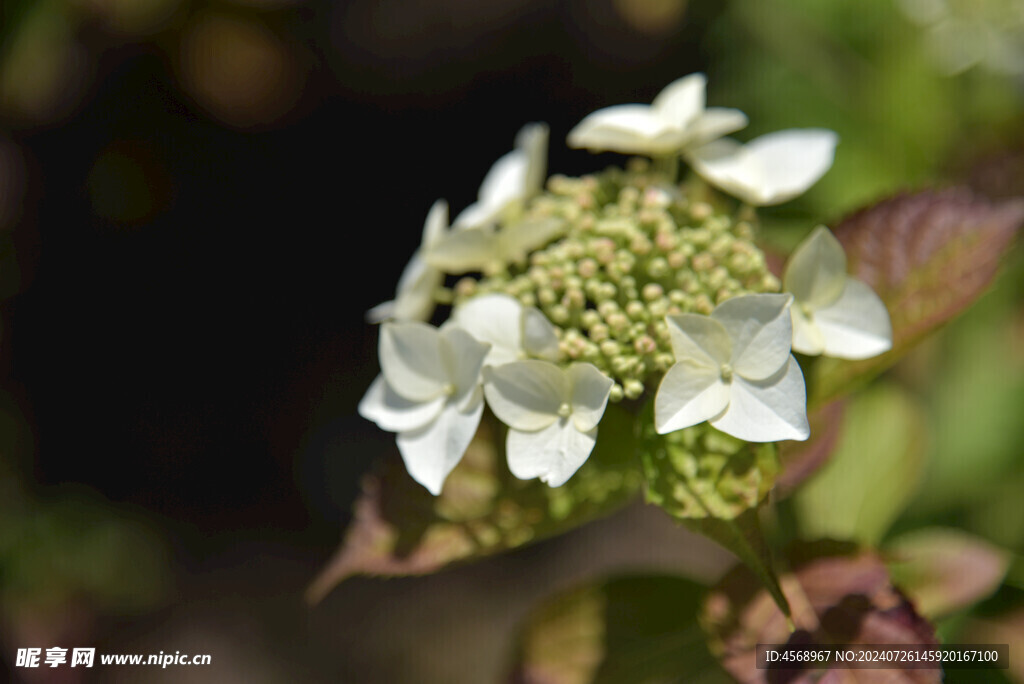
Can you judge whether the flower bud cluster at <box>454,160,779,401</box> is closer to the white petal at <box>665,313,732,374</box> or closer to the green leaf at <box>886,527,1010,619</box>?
the white petal at <box>665,313,732,374</box>

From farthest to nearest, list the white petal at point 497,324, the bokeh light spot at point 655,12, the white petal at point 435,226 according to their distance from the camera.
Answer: the bokeh light spot at point 655,12 → the white petal at point 435,226 → the white petal at point 497,324

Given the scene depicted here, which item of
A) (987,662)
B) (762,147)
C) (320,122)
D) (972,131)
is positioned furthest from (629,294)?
(320,122)

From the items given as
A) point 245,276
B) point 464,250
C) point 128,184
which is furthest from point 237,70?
point 464,250

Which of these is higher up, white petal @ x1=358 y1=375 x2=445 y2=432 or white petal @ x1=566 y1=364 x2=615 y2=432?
white petal @ x1=566 y1=364 x2=615 y2=432

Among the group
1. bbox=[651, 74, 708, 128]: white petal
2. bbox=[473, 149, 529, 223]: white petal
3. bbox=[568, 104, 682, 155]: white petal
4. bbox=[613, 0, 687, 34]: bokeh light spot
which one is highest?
bbox=[613, 0, 687, 34]: bokeh light spot

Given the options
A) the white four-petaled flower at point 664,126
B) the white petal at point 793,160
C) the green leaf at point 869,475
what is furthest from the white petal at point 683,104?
the green leaf at point 869,475

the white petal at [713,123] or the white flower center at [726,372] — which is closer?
the white flower center at [726,372]

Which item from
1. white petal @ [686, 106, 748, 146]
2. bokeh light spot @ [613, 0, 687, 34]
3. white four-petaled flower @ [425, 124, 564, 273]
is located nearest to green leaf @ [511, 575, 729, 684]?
white four-petaled flower @ [425, 124, 564, 273]

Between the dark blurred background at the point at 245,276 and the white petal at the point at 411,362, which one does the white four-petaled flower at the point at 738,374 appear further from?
the dark blurred background at the point at 245,276
